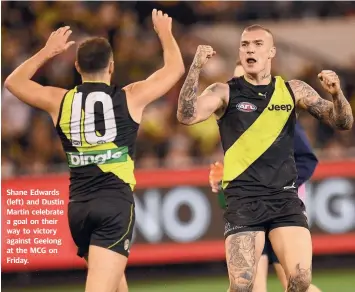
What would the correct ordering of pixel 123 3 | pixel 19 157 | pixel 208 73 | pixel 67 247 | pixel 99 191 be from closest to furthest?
1. pixel 99 191
2. pixel 67 247
3. pixel 19 157
4. pixel 208 73
5. pixel 123 3

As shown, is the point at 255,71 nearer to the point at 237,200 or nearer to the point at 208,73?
the point at 237,200

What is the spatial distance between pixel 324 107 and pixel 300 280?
1.42 m

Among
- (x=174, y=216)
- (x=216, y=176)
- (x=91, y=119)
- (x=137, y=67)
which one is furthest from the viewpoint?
(x=137, y=67)

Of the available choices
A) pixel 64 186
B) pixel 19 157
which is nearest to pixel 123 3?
pixel 19 157

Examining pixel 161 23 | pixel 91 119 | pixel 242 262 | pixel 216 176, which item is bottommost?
pixel 242 262

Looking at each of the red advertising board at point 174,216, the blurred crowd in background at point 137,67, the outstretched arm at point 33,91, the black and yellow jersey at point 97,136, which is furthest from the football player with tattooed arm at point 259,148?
the blurred crowd in background at point 137,67

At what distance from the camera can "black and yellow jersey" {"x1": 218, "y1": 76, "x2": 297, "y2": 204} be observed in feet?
25.6

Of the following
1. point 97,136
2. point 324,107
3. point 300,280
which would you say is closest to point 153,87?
point 97,136

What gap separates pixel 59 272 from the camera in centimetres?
1243

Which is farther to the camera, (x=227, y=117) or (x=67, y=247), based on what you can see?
(x=67, y=247)

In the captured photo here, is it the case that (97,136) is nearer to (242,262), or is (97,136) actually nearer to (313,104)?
(242,262)

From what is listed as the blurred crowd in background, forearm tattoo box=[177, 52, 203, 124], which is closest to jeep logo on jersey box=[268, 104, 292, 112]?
forearm tattoo box=[177, 52, 203, 124]

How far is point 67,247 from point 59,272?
0.50m

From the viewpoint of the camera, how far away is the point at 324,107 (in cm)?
796
